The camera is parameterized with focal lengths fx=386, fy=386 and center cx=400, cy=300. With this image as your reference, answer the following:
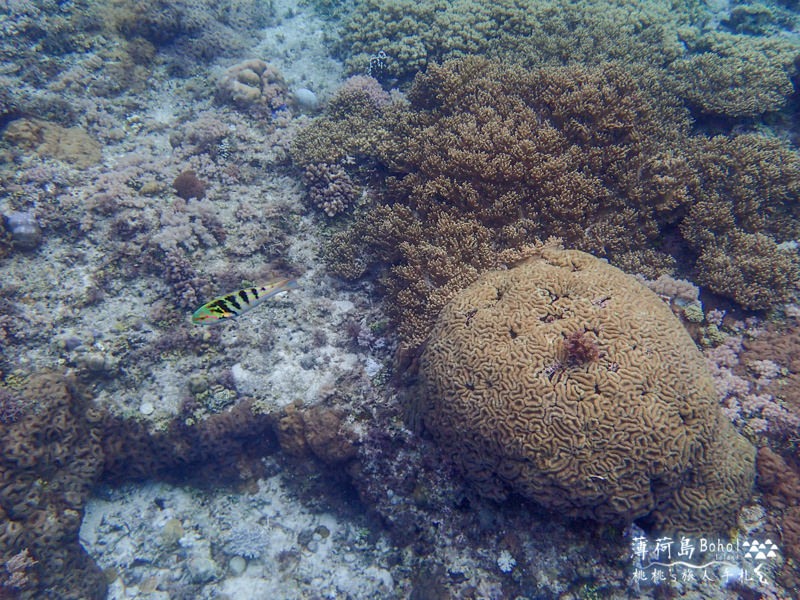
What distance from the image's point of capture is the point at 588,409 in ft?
11.5

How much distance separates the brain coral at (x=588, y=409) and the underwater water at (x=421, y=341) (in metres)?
0.03

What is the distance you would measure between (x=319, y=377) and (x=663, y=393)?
12.9ft

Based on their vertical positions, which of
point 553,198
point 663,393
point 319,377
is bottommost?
point 319,377

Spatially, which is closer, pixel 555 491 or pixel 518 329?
pixel 555 491

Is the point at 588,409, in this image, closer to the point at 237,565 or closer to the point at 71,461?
the point at 237,565

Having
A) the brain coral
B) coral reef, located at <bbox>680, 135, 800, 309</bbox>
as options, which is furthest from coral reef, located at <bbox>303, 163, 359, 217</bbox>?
coral reef, located at <bbox>680, 135, 800, 309</bbox>

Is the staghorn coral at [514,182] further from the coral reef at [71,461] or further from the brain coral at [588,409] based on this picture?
the coral reef at [71,461]

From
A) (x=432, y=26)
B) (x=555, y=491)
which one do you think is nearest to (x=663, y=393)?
(x=555, y=491)

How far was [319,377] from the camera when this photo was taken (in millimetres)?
5266

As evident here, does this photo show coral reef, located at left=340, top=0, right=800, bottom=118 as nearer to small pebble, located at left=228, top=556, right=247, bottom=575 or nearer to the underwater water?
the underwater water

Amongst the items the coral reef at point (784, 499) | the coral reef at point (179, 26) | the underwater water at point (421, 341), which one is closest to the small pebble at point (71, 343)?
the underwater water at point (421, 341)

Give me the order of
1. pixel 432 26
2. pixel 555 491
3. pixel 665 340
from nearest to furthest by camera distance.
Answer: pixel 555 491
pixel 665 340
pixel 432 26

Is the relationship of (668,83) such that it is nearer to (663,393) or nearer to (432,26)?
(432,26)

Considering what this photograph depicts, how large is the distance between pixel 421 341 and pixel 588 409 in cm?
195
